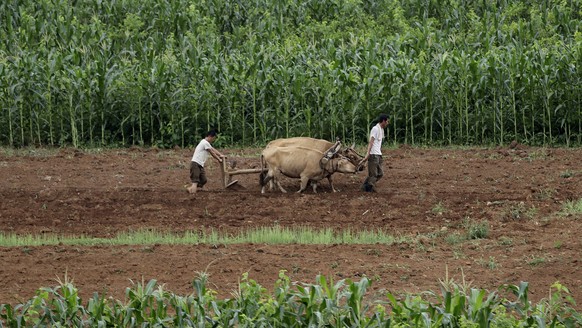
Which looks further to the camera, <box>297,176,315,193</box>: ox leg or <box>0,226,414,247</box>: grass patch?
<box>297,176,315,193</box>: ox leg

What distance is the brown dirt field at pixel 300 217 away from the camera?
1555 centimetres

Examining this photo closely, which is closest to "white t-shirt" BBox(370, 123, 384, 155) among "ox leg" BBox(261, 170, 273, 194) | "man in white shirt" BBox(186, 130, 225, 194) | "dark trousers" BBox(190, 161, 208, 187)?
"ox leg" BBox(261, 170, 273, 194)

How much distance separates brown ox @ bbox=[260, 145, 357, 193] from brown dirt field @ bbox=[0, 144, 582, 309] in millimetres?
433

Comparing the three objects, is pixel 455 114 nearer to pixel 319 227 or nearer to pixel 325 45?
pixel 325 45

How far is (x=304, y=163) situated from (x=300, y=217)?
1.79 meters

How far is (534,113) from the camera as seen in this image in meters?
27.1

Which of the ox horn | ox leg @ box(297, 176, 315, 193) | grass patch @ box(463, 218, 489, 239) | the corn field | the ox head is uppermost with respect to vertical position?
the corn field

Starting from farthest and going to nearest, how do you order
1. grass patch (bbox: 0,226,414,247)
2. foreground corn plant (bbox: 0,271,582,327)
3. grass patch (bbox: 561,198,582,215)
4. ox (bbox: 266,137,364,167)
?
ox (bbox: 266,137,364,167) < grass patch (bbox: 561,198,582,215) < grass patch (bbox: 0,226,414,247) < foreground corn plant (bbox: 0,271,582,327)

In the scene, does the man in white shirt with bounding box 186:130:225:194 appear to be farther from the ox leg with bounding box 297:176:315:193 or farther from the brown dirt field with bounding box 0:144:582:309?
the ox leg with bounding box 297:176:315:193

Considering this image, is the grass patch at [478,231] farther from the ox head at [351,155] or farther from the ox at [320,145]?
the ox head at [351,155]

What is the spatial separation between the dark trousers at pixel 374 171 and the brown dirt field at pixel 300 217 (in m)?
0.39

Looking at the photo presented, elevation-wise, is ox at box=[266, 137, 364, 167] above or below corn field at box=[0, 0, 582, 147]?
below

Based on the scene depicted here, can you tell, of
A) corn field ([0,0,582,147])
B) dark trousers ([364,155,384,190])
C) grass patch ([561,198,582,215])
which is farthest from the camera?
corn field ([0,0,582,147])

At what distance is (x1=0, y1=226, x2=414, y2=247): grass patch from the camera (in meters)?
17.9
